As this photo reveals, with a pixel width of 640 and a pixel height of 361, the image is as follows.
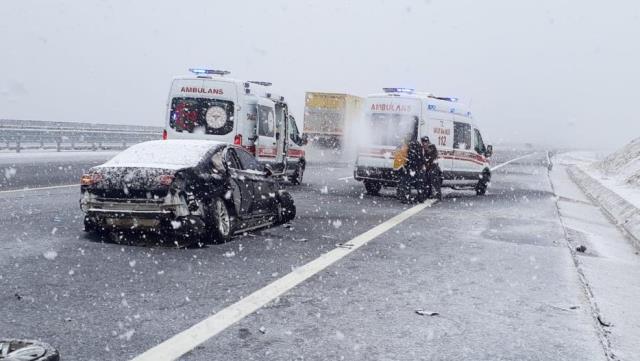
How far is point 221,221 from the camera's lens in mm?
8883

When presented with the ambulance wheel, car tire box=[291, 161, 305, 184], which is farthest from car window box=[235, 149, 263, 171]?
car tire box=[291, 161, 305, 184]

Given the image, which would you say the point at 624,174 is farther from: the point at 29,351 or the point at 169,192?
the point at 29,351

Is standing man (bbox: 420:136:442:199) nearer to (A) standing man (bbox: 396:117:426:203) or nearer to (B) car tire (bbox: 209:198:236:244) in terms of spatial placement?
(A) standing man (bbox: 396:117:426:203)

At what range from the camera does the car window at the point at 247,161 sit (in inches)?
394

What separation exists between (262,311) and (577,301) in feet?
9.72

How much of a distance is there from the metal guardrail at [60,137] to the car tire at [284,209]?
20968mm

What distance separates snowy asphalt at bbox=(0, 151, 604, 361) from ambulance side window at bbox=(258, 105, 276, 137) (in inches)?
221

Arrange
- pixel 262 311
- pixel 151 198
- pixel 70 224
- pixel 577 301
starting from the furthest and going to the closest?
1. pixel 70 224
2. pixel 151 198
3. pixel 577 301
4. pixel 262 311

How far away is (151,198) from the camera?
8273mm

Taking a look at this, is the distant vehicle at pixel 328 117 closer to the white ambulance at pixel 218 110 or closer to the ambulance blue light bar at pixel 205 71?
the white ambulance at pixel 218 110

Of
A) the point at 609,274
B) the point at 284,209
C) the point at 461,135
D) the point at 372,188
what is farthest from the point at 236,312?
the point at 461,135

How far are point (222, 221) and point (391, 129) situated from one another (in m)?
8.42

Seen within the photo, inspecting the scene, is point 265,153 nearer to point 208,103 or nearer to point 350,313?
point 208,103

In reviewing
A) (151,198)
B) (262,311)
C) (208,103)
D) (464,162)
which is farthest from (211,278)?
(464,162)
